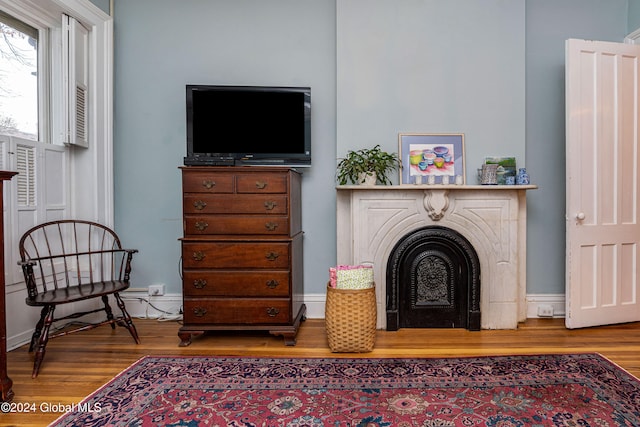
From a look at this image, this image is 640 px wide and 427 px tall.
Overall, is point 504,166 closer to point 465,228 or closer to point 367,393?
point 465,228

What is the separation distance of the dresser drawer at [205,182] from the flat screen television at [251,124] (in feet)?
0.85

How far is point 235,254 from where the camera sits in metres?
2.44

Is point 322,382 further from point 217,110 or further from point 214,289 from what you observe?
point 217,110

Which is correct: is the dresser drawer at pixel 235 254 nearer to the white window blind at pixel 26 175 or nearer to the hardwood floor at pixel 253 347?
the hardwood floor at pixel 253 347

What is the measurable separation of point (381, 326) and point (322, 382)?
3.18 feet

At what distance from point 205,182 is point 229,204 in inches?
9.0

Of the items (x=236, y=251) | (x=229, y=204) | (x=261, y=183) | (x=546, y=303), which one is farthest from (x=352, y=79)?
(x=546, y=303)

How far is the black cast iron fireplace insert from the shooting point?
272cm

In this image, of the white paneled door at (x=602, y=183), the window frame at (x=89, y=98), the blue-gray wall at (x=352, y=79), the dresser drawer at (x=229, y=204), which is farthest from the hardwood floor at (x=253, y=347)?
the window frame at (x=89, y=98)

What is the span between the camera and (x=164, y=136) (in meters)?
3.04

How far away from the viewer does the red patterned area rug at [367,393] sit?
160 centimetres

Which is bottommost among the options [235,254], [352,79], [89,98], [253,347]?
[253,347]

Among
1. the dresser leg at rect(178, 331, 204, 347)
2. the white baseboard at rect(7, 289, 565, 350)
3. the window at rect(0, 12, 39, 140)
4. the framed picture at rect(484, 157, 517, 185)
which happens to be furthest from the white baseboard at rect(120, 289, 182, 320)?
the framed picture at rect(484, 157, 517, 185)

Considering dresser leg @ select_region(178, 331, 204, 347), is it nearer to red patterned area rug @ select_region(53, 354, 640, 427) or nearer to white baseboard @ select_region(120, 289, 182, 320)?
red patterned area rug @ select_region(53, 354, 640, 427)
